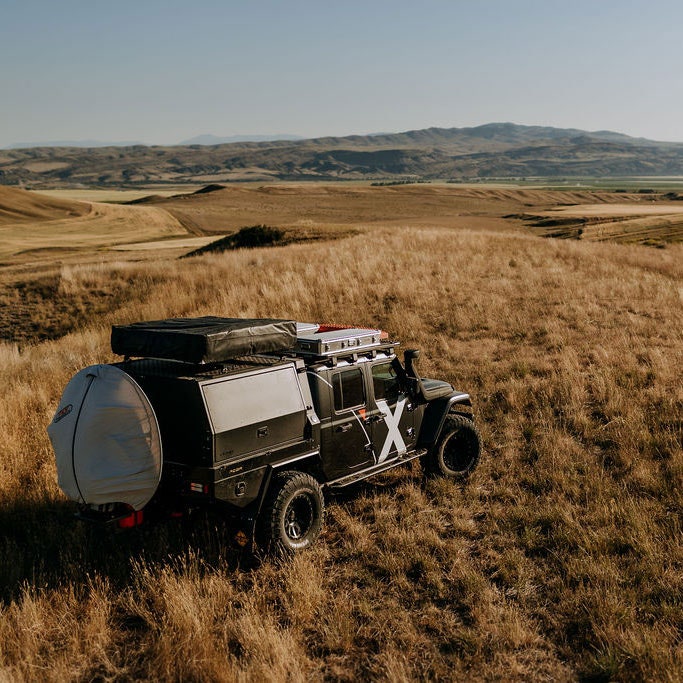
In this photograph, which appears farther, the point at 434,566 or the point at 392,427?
the point at 392,427

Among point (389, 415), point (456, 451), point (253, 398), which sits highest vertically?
point (253, 398)

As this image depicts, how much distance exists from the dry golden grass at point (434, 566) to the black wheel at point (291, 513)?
0.24 m

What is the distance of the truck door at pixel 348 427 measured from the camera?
297 inches

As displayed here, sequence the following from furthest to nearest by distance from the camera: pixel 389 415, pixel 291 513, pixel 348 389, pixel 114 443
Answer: pixel 389 415
pixel 348 389
pixel 291 513
pixel 114 443

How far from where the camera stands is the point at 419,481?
29.8ft

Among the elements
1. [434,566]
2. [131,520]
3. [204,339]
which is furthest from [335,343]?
[131,520]

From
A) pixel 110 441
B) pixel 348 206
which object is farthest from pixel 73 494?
pixel 348 206

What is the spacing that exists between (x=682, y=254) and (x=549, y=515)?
85.6ft

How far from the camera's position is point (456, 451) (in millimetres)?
9438

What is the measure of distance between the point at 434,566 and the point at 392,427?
1936 millimetres

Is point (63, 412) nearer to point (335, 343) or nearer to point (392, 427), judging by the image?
point (335, 343)

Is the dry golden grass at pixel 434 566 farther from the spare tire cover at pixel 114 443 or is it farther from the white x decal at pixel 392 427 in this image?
the spare tire cover at pixel 114 443

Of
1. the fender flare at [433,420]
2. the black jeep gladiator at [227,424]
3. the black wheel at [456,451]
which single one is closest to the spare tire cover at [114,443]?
the black jeep gladiator at [227,424]

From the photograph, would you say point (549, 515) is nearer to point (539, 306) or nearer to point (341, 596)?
point (341, 596)
